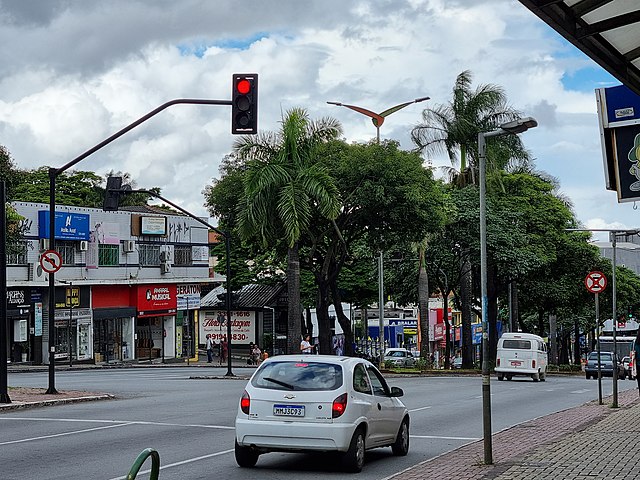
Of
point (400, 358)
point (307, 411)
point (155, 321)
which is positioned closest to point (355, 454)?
point (307, 411)

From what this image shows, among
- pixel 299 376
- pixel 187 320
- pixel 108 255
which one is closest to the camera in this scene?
pixel 299 376

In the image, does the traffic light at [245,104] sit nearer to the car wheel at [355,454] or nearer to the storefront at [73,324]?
the car wheel at [355,454]

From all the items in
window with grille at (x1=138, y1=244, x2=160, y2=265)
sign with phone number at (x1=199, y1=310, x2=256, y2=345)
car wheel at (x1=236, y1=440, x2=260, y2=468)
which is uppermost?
window with grille at (x1=138, y1=244, x2=160, y2=265)

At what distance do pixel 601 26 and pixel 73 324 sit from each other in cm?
5394

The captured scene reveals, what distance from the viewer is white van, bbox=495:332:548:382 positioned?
43.0 meters

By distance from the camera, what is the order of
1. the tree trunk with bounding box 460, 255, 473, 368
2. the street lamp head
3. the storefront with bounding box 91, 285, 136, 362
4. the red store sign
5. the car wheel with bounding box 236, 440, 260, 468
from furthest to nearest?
1. the red store sign
2. the storefront with bounding box 91, 285, 136, 362
3. the tree trunk with bounding box 460, 255, 473, 368
4. the street lamp head
5. the car wheel with bounding box 236, 440, 260, 468

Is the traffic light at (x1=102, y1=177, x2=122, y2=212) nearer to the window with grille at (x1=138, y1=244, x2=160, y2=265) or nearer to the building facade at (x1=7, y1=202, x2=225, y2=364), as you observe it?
the building facade at (x1=7, y1=202, x2=225, y2=364)

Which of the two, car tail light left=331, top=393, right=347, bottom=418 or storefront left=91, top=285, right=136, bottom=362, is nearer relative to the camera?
car tail light left=331, top=393, right=347, bottom=418

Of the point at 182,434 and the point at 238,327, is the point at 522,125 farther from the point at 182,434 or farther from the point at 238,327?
the point at 238,327

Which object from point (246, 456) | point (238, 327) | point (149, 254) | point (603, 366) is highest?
point (149, 254)

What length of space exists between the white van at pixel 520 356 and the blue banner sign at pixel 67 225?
2686cm

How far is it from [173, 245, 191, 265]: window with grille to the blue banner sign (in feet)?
34.7

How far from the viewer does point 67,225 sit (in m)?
58.6

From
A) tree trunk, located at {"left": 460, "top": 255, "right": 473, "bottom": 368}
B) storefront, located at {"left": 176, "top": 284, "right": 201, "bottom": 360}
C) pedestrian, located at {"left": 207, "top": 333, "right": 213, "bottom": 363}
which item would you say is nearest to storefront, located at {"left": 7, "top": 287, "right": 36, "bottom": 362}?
pedestrian, located at {"left": 207, "top": 333, "right": 213, "bottom": 363}
